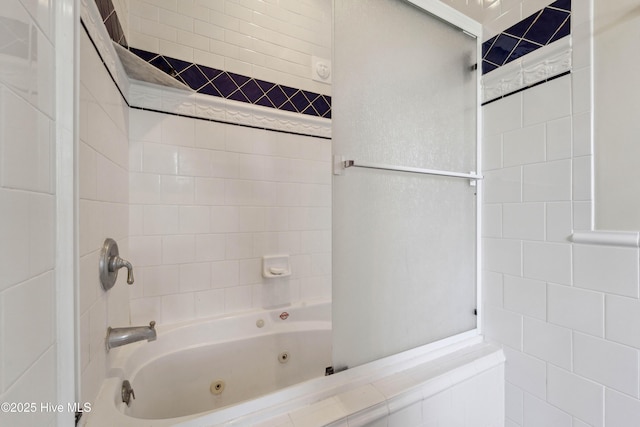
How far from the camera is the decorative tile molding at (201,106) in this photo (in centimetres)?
105

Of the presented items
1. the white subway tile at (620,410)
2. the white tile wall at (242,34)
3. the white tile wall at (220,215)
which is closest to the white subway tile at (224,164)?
the white tile wall at (220,215)

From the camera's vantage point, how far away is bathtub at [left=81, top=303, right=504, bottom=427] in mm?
722

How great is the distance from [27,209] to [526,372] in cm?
151

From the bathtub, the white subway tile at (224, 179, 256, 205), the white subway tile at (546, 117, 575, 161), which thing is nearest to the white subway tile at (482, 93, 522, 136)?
the white subway tile at (546, 117, 575, 161)

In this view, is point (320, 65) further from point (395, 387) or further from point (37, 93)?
point (395, 387)

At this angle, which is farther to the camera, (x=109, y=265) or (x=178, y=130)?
(x=178, y=130)

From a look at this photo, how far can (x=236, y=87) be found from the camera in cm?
156

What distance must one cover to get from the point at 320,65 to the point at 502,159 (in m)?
1.36

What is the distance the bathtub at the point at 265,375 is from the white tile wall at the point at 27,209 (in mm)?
331

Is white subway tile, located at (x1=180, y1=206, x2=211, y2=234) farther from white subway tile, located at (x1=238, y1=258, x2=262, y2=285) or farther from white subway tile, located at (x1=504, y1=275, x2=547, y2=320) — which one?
white subway tile, located at (x1=504, y1=275, x2=547, y2=320)

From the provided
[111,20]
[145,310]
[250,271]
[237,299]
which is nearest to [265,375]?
[237,299]

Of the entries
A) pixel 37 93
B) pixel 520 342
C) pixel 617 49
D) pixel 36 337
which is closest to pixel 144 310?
pixel 36 337

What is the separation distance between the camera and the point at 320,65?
1827mm

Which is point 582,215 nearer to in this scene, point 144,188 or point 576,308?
point 576,308
